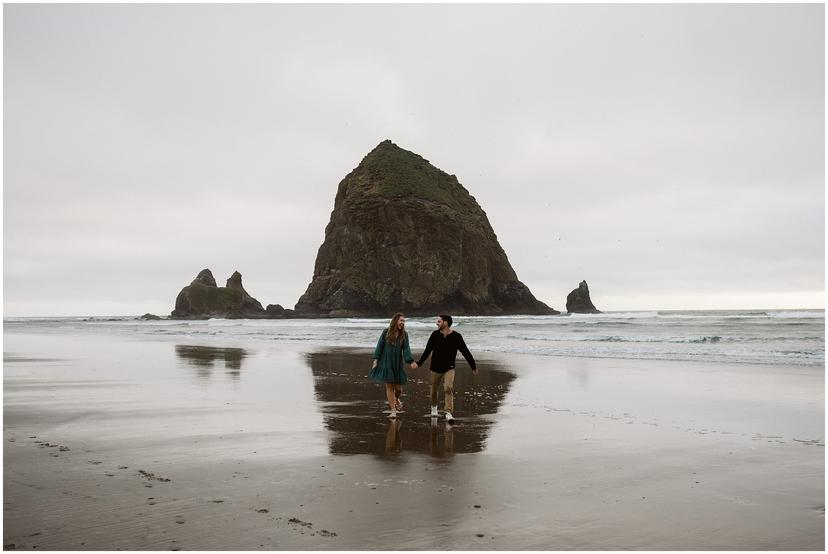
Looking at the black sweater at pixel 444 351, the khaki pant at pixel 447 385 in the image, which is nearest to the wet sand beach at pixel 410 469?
the khaki pant at pixel 447 385

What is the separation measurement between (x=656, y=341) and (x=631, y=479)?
83.8 ft

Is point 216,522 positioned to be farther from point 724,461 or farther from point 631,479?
point 724,461

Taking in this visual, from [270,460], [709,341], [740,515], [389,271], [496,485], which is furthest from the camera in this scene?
[389,271]

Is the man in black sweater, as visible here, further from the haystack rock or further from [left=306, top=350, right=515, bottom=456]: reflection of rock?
the haystack rock

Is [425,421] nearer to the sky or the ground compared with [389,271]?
nearer to the ground

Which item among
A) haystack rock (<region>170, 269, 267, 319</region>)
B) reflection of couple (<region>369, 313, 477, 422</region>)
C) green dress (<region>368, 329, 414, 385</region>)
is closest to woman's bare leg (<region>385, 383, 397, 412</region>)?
reflection of couple (<region>369, 313, 477, 422</region>)

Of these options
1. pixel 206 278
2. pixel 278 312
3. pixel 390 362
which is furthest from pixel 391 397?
pixel 206 278

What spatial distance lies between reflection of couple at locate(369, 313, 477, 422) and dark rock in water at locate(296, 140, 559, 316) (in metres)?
77.9

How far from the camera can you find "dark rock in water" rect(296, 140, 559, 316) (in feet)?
301

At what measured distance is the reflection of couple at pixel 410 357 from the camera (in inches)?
403

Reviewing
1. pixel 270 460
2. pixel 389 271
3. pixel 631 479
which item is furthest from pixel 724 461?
pixel 389 271

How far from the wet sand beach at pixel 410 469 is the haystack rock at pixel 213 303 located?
3723 inches

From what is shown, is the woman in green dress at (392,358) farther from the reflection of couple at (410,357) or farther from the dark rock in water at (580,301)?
the dark rock in water at (580,301)

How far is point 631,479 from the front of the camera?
6270 millimetres
